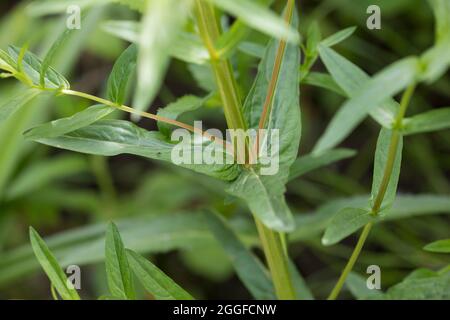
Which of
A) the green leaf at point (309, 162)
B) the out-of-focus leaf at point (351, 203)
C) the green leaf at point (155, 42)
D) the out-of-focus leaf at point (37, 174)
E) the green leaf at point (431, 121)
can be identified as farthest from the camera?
the out-of-focus leaf at point (37, 174)

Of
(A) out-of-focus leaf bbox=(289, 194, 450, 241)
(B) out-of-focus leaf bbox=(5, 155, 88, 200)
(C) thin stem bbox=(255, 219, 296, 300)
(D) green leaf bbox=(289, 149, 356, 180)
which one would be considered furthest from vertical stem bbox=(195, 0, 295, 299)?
(B) out-of-focus leaf bbox=(5, 155, 88, 200)

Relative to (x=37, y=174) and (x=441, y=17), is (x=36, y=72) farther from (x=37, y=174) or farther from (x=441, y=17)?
(x=37, y=174)

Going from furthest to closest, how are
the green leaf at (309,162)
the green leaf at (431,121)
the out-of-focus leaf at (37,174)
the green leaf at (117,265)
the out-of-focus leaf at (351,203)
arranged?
the out-of-focus leaf at (37,174), the out-of-focus leaf at (351,203), the green leaf at (309,162), the green leaf at (117,265), the green leaf at (431,121)

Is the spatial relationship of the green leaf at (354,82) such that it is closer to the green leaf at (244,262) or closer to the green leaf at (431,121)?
the green leaf at (431,121)

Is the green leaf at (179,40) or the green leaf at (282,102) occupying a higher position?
the green leaf at (179,40)

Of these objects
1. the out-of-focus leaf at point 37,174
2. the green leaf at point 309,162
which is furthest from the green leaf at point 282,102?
the out-of-focus leaf at point 37,174

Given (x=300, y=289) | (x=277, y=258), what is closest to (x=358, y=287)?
(x=300, y=289)

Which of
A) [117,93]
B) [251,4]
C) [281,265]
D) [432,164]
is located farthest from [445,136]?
[251,4]
